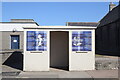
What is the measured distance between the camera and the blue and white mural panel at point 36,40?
42.8 ft

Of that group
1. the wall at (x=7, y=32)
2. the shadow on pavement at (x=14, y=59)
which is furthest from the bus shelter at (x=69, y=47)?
the wall at (x=7, y=32)

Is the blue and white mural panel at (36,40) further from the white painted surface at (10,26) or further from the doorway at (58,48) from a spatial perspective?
the white painted surface at (10,26)

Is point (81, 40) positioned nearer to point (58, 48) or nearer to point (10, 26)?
point (58, 48)

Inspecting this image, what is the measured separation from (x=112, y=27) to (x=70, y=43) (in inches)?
771

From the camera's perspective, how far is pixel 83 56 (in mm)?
13227

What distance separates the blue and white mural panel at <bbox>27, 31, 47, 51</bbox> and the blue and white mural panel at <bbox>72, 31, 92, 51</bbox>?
1.86 meters

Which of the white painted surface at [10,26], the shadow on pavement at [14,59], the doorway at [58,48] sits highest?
the white painted surface at [10,26]

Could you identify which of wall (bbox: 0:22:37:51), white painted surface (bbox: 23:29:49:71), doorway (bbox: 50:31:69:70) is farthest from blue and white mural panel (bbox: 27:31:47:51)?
wall (bbox: 0:22:37:51)

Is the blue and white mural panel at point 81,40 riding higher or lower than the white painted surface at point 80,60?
higher

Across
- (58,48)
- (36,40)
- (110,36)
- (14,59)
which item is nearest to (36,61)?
(36,40)

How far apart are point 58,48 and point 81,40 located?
259 cm

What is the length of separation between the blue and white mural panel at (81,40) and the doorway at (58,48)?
2068 millimetres

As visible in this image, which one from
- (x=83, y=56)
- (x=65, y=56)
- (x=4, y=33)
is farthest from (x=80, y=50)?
(x=4, y=33)

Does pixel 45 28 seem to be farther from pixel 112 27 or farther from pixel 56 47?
pixel 112 27
